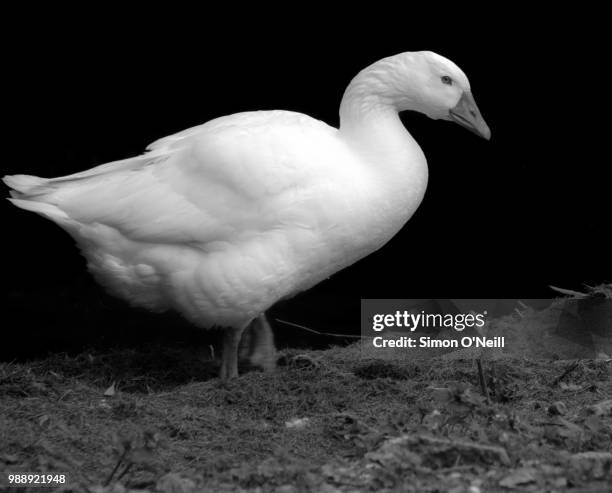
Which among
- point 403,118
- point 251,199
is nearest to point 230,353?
point 251,199

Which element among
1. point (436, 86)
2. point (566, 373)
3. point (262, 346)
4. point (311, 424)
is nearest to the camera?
point (311, 424)

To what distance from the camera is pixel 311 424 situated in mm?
5574

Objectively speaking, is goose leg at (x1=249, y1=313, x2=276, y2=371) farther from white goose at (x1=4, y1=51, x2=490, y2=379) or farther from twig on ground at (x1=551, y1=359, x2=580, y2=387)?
twig on ground at (x1=551, y1=359, x2=580, y2=387)

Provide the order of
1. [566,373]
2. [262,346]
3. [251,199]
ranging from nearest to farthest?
1. [566,373]
2. [251,199]
3. [262,346]

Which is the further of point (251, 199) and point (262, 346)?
point (262, 346)

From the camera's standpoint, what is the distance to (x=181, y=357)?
7.29 metres

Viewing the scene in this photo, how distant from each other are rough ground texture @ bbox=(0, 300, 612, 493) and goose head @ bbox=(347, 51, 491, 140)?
1613mm

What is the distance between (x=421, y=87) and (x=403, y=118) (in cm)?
374

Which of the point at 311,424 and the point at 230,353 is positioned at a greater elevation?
the point at 230,353

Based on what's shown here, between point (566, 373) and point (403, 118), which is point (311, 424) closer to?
point (566, 373)

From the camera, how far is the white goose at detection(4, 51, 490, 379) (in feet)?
21.1

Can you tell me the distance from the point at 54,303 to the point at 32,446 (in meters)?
4.59

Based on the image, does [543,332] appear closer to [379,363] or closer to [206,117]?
[379,363]

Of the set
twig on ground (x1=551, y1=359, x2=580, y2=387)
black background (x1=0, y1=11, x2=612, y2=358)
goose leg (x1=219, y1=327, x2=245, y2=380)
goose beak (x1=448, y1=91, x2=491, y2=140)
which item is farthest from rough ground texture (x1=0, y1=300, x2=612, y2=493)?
black background (x1=0, y1=11, x2=612, y2=358)
